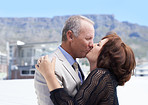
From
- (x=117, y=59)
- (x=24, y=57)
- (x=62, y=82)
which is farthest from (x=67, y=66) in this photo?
(x=24, y=57)

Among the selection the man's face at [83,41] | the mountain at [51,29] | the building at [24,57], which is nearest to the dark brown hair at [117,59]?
the man's face at [83,41]

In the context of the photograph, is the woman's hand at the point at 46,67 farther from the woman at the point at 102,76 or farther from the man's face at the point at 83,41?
the man's face at the point at 83,41

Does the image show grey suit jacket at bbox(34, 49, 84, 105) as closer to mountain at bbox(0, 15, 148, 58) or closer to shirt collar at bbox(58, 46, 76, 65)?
shirt collar at bbox(58, 46, 76, 65)

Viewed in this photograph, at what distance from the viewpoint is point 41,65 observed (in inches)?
46.7

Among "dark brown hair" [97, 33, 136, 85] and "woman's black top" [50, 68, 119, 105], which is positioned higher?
"dark brown hair" [97, 33, 136, 85]

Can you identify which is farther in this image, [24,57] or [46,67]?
Answer: [24,57]

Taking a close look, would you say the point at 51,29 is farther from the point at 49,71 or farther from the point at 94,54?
the point at 49,71

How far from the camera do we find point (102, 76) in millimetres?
1124

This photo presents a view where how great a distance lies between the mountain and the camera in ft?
300

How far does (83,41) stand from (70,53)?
0.13 meters

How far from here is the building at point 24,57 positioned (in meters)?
22.8

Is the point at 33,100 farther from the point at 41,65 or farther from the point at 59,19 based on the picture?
the point at 59,19

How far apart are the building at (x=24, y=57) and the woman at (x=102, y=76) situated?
21.3 meters

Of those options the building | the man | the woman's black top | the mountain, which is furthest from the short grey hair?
the mountain
